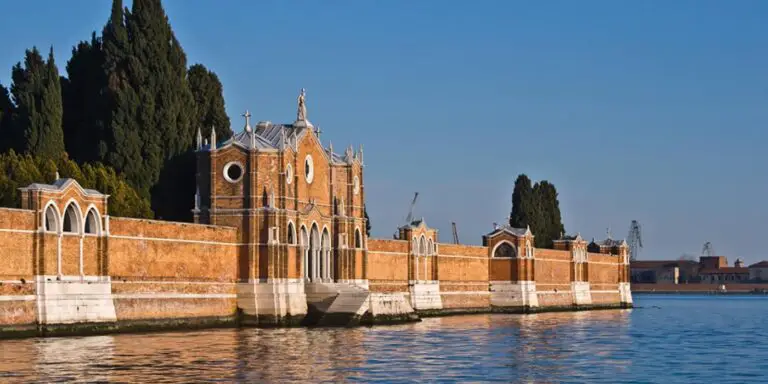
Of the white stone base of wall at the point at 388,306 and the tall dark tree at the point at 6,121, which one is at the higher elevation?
the tall dark tree at the point at 6,121

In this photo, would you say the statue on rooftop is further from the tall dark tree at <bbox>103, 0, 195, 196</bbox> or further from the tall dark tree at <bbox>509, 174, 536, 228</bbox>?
the tall dark tree at <bbox>509, 174, 536, 228</bbox>

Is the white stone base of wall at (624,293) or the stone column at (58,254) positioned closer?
the stone column at (58,254)

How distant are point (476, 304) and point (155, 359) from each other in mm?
43748

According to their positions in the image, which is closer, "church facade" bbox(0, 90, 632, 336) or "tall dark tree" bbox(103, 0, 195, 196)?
"church facade" bbox(0, 90, 632, 336)

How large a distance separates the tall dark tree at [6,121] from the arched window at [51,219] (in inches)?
690

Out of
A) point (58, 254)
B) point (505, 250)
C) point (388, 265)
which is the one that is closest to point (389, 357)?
point (58, 254)

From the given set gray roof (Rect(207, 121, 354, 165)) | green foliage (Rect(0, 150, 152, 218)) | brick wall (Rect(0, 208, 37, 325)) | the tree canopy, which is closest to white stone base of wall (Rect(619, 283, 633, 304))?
the tree canopy

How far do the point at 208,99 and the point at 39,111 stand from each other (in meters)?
10.1

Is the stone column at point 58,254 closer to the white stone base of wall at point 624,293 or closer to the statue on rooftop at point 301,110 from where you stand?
the statue on rooftop at point 301,110

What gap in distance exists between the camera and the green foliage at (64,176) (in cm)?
4850

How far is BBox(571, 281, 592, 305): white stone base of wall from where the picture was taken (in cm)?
8769

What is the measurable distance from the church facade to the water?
184cm

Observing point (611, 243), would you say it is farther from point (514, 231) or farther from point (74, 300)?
point (74, 300)

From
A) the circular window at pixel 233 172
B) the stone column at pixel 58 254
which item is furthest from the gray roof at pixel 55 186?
the circular window at pixel 233 172
